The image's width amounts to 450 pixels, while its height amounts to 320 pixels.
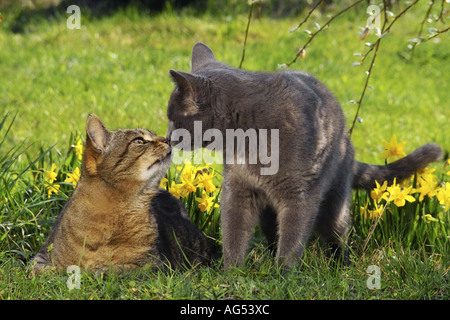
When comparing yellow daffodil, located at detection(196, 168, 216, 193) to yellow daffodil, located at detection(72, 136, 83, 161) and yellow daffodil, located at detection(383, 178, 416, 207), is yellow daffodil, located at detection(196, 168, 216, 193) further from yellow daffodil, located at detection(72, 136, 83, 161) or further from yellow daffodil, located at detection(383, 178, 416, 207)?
yellow daffodil, located at detection(383, 178, 416, 207)

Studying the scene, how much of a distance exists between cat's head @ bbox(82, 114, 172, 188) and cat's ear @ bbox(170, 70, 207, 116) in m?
0.31

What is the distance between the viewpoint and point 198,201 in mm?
3629

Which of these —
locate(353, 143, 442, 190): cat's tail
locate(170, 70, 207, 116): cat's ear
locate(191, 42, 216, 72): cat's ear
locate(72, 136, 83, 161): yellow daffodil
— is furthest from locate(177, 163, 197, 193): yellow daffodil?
locate(353, 143, 442, 190): cat's tail

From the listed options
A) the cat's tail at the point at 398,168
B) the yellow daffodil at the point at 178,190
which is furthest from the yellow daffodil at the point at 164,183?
the cat's tail at the point at 398,168

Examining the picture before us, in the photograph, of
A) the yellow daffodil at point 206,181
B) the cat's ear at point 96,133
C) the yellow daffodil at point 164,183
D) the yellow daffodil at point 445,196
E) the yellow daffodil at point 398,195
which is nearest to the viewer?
the cat's ear at point 96,133

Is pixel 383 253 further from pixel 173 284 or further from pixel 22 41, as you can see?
pixel 22 41

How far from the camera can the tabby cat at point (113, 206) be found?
2830mm

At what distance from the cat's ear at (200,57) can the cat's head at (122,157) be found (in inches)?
31.8

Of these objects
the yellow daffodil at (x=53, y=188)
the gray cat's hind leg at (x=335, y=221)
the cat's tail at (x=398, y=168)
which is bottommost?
the gray cat's hind leg at (x=335, y=221)

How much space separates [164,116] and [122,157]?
3.26 meters

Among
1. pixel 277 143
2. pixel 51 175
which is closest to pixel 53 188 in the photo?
pixel 51 175

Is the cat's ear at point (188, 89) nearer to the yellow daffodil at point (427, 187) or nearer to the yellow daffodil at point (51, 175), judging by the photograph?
the yellow daffodil at point (51, 175)
